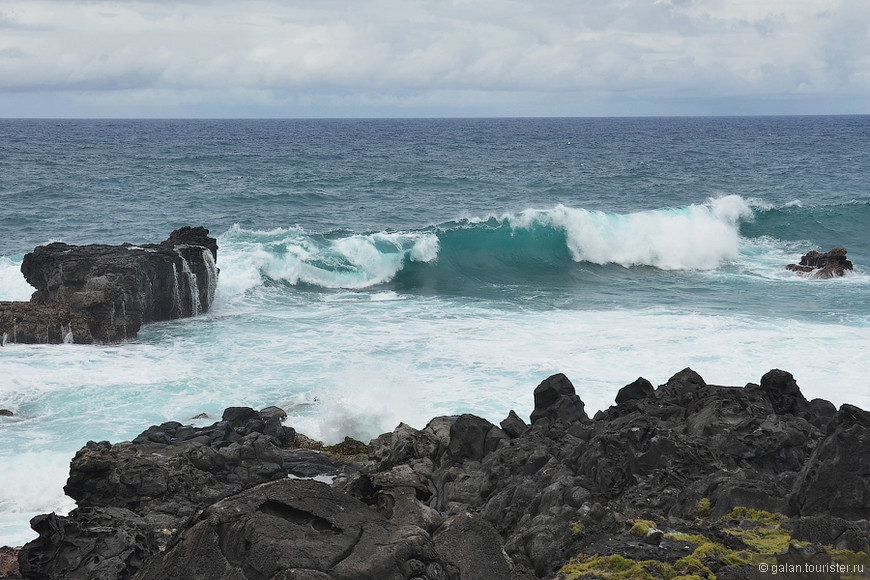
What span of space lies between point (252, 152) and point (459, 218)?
47298 millimetres

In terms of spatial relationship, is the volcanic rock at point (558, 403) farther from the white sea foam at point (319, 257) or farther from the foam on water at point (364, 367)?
the white sea foam at point (319, 257)

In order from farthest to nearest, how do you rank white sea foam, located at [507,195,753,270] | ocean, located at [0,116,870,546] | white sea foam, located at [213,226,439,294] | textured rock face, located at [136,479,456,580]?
1. white sea foam, located at [507,195,753,270]
2. white sea foam, located at [213,226,439,294]
3. ocean, located at [0,116,870,546]
4. textured rock face, located at [136,479,456,580]

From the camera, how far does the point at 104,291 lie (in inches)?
926

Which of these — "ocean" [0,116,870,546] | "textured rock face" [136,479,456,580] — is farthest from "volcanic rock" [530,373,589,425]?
"textured rock face" [136,479,456,580]

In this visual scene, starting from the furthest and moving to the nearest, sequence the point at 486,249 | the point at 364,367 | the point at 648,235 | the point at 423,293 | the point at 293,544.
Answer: the point at 648,235, the point at 486,249, the point at 423,293, the point at 364,367, the point at 293,544

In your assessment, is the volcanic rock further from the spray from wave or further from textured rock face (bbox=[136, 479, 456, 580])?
the spray from wave

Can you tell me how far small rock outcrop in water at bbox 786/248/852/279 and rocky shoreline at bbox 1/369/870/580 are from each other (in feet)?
70.8

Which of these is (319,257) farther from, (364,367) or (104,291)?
(364,367)

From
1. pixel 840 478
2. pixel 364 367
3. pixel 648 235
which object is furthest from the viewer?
pixel 648 235

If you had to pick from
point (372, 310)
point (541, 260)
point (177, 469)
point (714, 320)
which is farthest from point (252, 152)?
point (177, 469)

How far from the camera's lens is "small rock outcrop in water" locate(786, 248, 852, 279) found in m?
32.8

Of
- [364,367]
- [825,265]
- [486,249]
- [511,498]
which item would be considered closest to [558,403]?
[511,498]

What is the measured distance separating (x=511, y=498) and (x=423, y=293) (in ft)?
68.5

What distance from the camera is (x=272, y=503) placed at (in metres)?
7.09
